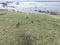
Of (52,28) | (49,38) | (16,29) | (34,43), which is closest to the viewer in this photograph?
(34,43)

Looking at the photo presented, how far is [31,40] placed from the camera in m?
13.0

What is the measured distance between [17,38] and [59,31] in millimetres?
4559

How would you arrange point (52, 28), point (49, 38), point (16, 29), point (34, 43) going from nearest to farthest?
point (34, 43)
point (49, 38)
point (16, 29)
point (52, 28)

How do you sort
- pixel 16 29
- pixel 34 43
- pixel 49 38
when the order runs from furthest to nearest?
pixel 16 29 < pixel 49 38 < pixel 34 43

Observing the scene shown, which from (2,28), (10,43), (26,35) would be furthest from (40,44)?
(2,28)

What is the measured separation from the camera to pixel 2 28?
52.6 feet

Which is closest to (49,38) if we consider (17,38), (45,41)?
(45,41)

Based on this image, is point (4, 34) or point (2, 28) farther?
point (2, 28)

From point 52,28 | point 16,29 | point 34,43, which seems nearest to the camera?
point 34,43

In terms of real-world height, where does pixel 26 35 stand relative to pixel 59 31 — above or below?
above

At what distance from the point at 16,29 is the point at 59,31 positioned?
4.01 meters

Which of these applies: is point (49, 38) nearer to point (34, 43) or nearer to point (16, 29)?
point (34, 43)

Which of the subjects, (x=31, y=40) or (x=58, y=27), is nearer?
(x=31, y=40)

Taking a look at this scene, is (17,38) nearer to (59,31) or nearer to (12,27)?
(12,27)
